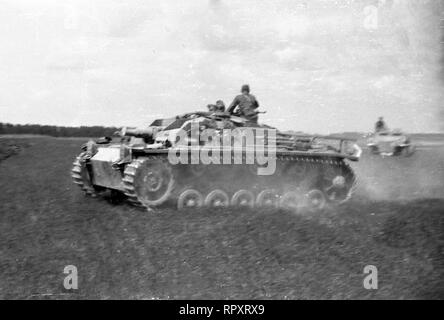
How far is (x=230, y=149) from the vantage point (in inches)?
467

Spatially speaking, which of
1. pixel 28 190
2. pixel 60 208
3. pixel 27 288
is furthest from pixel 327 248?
pixel 28 190

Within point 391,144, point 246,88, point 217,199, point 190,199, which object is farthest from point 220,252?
point 391,144

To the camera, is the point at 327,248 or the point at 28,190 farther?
the point at 28,190

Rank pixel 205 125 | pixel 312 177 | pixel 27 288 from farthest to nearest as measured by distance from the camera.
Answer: pixel 312 177
pixel 205 125
pixel 27 288

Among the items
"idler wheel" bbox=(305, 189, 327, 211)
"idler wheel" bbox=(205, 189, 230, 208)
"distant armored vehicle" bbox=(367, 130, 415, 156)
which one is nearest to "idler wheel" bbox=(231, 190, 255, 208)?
"idler wheel" bbox=(205, 189, 230, 208)

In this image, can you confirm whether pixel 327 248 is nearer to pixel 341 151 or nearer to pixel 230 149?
pixel 230 149

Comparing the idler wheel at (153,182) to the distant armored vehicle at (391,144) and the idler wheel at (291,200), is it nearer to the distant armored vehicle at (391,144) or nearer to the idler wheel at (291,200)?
the idler wheel at (291,200)

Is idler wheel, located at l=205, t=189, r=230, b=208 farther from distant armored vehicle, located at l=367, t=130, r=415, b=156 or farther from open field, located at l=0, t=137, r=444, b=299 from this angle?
distant armored vehicle, located at l=367, t=130, r=415, b=156

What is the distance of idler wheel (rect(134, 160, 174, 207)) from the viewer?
35.6 ft

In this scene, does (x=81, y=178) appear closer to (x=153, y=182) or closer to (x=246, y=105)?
(x=153, y=182)

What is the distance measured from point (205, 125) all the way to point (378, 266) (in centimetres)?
650

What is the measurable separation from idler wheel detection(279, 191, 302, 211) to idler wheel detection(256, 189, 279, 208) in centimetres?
18

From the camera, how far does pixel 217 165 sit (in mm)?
12094

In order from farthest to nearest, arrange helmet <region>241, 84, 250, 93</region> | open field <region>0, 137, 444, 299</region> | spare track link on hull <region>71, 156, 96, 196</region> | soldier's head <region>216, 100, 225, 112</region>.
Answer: soldier's head <region>216, 100, 225, 112</region>, helmet <region>241, 84, 250, 93</region>, spare track link on hull <region>71, 156, 96, 196</region>, open field <region>0, 137, 444, 299</region>
